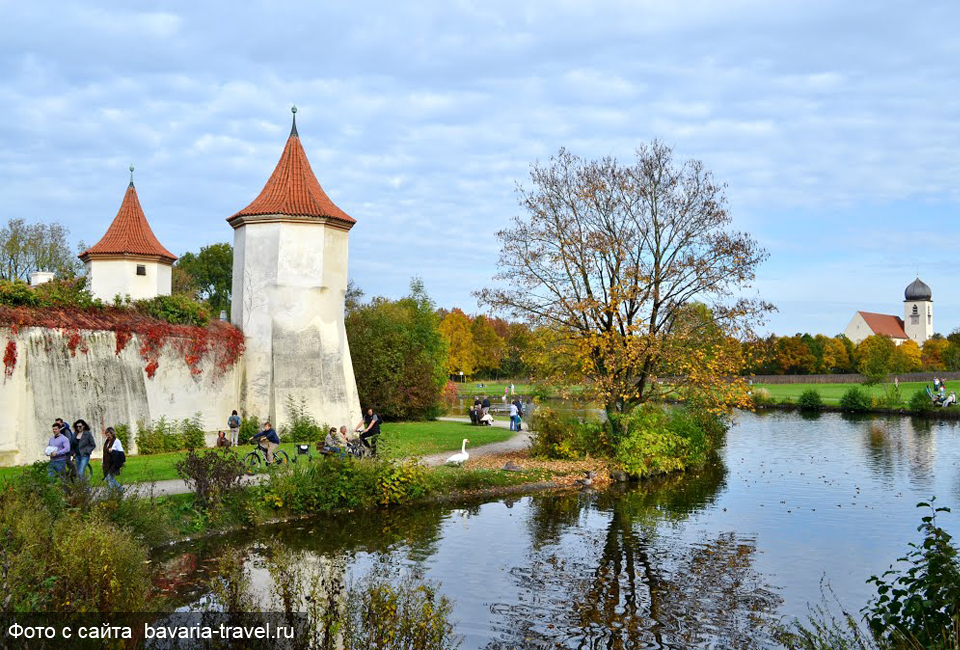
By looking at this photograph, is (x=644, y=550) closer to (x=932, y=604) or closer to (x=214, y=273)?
(x=932, y=604)

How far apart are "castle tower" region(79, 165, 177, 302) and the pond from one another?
27.5m

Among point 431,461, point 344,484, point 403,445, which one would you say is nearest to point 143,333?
point 403,445

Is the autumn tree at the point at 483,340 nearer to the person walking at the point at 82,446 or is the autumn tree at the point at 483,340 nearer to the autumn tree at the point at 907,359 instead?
the autumn tree at the point at 907,359

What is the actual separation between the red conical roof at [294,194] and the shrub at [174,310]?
3.79 m

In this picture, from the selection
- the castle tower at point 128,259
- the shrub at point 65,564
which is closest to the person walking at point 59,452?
the shrub at point 65,564

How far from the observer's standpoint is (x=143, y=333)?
2456cm

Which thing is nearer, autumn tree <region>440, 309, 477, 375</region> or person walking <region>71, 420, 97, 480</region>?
person walking <region>71, 420, 97, 480</region>

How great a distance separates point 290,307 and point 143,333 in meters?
4.97

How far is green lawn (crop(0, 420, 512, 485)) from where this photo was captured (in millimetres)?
18719

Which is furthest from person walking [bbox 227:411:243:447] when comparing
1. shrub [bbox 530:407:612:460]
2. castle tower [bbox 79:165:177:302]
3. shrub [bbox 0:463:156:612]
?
castle tower [bbox 79:165:177:302]

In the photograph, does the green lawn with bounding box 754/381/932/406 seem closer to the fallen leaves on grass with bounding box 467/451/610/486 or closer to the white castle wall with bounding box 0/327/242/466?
→ the fallen leaves on grass with bounding box 467/451/610/486

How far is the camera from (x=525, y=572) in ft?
41.8

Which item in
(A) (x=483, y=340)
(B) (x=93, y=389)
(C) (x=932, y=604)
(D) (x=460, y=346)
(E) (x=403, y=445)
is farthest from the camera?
(A) (x=483, y=340)

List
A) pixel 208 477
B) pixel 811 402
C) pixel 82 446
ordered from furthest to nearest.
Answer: pixel 811 402
pixel 82 446
pixel 208 477
